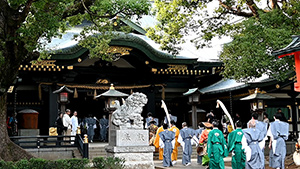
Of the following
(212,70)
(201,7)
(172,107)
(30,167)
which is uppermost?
(201,7)

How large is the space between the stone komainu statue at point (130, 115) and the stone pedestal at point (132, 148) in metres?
0.18

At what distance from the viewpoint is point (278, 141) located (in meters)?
12.3

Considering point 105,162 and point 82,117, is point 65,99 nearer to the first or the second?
point 82,117

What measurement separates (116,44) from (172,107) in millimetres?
6344

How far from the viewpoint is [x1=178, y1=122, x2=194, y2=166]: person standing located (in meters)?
15.0

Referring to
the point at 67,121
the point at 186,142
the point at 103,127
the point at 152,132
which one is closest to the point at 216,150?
the point at 186,142

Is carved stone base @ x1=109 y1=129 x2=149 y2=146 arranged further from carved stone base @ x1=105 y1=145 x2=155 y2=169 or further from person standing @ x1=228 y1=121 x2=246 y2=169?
person standing @ x1=228 y1=121 x2=246 y2=169

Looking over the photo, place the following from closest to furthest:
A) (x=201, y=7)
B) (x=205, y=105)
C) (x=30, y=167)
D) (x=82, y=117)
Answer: (x=30, y=167), (x=201, y=7), (x=82, y=117), (x=205, y=105)

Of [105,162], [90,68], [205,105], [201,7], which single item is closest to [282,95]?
[205,105]

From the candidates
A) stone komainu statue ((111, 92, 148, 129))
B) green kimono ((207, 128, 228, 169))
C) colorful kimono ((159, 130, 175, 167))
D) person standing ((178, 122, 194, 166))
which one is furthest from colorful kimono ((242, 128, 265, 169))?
person standing ((178, 122, 194, 166))

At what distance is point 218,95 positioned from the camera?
23.1m

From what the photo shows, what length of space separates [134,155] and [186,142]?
175 inches

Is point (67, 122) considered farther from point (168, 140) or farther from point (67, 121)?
point (168, 140)

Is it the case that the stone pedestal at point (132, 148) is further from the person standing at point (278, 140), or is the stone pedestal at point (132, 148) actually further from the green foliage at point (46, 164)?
the person standing at point (278, 140)
